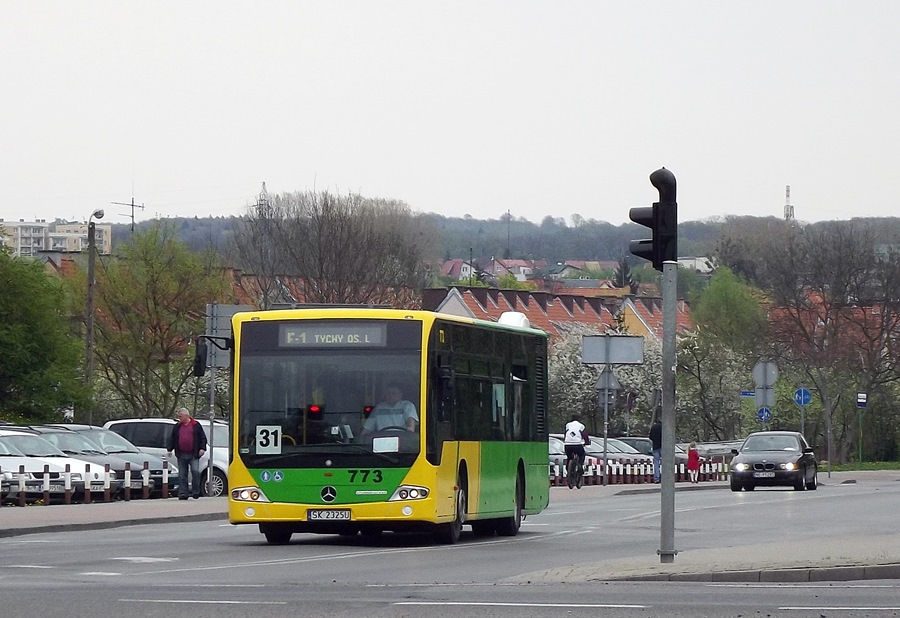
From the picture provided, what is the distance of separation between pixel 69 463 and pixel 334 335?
15.5 metres

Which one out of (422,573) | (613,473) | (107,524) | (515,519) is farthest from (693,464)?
(422,573)

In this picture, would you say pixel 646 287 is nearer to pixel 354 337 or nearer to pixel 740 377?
pixel 740 377

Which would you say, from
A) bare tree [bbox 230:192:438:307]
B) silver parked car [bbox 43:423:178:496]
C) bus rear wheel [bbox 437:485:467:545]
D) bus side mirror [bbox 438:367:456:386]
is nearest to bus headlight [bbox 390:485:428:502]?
bus rear wheel [bbox 437:485:467:545]

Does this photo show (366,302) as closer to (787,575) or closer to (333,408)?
(333,408)

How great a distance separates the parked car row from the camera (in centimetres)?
3459

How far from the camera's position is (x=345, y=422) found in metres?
21.1

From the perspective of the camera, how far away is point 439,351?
2161 centimetres

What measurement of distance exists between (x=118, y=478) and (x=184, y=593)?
22.1 m

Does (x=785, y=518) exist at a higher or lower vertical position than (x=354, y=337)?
lower

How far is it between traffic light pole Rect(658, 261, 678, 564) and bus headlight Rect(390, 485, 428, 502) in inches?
169

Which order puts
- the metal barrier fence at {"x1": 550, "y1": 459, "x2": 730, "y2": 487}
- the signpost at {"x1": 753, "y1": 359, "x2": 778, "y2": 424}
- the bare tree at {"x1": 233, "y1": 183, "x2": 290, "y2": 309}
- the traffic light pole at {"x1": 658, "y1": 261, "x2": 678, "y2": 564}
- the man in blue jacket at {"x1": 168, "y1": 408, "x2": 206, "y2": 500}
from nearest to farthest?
the traffic light pole at {"x1": 658, "y1": 261, "x2": 678, "y2": 564} < the man in blue jacket at {"x1": 168, "y1": 408, "x2": 206, "y2": 500} < the signpost at {"x1": 753, "y1": 359, "x2": 778, "y2": 424} < the metal barrier fence at {"x1": 550, "y1": 459, "x2": 730, "y2": 487} < the bare tree at {"x1": 233, "y1": 183, "x2": 290, "y2": 309}

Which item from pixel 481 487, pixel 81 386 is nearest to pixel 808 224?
pixel 81 386

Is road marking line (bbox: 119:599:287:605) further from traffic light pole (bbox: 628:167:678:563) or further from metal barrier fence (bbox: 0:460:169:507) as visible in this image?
metal barrier fence (bbox: 0:460:169:507)

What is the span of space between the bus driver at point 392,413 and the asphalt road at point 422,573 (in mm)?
1437
